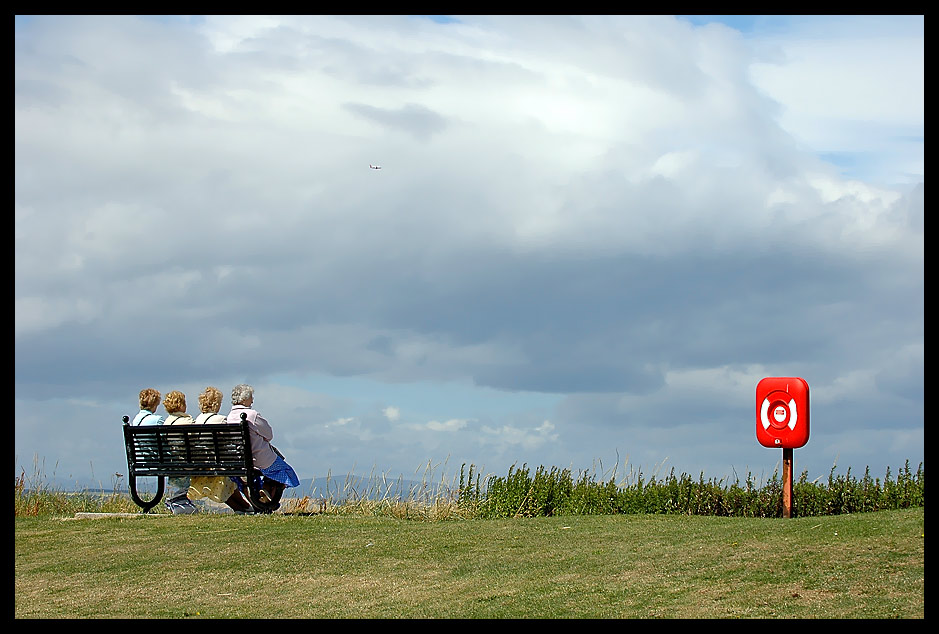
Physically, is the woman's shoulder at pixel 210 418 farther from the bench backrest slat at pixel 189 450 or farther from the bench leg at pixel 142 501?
the bench leg at pixel 142 501

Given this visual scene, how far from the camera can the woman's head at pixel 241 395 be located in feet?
42.8

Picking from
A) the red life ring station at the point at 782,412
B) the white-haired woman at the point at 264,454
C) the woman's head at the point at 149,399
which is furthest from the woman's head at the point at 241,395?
the red life ring station at the point at 782,412

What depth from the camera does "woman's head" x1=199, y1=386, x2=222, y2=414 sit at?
13.5 m

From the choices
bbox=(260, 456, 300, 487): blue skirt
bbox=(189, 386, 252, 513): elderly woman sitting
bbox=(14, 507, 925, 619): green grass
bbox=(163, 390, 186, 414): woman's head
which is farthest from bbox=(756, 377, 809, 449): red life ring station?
bbox=(163, 390, 186, 414): woman's head

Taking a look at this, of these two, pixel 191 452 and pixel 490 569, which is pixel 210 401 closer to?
pixel 191 452

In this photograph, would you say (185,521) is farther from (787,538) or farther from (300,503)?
(787,538)

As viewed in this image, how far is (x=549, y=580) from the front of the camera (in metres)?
8.30

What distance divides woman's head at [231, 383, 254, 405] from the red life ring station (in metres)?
6.54

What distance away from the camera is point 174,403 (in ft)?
45.1

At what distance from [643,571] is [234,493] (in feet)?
22.3

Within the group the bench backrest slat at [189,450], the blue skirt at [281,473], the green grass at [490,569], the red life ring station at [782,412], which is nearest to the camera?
the green grass at [490,569]

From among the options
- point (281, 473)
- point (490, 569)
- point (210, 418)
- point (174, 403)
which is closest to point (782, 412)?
point (490, 569)

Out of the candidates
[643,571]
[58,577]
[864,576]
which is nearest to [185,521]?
[58,577]

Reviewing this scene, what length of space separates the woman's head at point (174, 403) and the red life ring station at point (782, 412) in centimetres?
778
